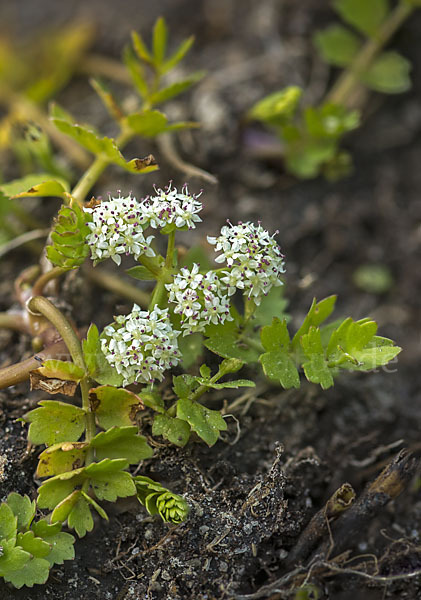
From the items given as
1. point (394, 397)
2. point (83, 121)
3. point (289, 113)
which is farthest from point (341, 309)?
point (83, 121)

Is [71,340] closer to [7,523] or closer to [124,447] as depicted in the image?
[124,447]

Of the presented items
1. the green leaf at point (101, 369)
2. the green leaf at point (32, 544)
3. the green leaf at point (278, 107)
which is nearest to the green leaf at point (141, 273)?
the green leaf at point (101, 369)

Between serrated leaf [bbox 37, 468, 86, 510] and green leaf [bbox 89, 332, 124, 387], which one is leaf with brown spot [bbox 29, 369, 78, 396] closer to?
green leaf [bbox 89, 332, 124, 387]

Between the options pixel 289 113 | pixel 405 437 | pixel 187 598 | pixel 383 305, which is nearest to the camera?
pixel 187 598

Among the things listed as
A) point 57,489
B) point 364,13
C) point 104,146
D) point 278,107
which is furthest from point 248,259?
point 364,13

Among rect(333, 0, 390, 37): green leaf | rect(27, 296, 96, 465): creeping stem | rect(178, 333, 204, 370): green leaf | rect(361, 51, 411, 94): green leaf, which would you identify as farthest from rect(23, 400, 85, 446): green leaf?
rect(333, 0, 390, 37): green leaf

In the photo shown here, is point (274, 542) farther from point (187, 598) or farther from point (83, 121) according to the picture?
point (83, 121)

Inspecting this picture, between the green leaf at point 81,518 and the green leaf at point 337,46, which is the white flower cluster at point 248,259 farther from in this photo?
the green leaf at point 337,46
